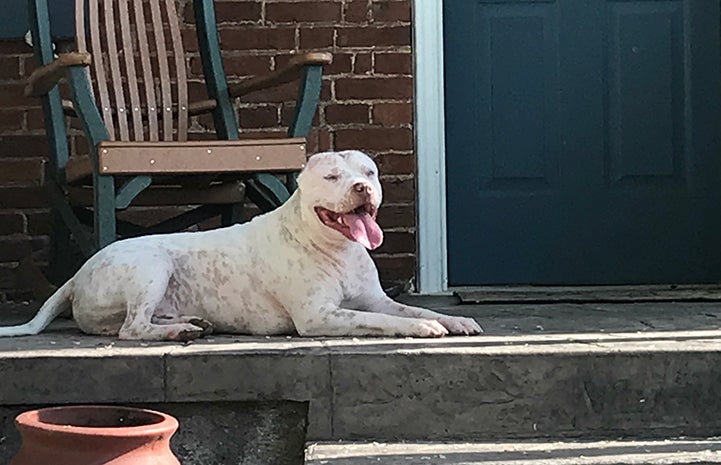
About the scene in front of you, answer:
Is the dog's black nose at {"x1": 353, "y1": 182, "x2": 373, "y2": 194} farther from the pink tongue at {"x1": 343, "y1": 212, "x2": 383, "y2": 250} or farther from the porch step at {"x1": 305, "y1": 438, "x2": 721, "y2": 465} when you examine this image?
the porch step at {"x1": 305, "y1": 438, "x2": 721, "y2": 465}

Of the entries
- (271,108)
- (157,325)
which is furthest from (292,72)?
(157,325)

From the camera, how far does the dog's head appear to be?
262cm

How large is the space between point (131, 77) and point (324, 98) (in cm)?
72

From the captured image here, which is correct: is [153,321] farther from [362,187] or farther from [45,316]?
[362,187]

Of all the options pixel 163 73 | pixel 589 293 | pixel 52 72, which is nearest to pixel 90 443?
pixel 52 72

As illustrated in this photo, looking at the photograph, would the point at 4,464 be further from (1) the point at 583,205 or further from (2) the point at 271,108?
(1) the point at 583,205

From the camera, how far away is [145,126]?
370 centimetres

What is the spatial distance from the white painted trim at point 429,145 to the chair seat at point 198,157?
0.88 meters

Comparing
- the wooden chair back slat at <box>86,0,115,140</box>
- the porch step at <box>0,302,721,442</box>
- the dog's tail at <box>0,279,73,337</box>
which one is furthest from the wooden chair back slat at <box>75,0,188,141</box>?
the porch step at <box>0,302,721,442</box>

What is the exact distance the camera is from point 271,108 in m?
3.93

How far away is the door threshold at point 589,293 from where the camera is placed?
3473 mm

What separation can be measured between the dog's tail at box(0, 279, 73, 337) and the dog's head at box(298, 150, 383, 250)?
2.35 feet

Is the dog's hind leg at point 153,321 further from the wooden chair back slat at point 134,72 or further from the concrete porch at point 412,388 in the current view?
the wooden chair back slat at point 134,72

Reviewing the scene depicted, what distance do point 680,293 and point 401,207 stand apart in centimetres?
99
